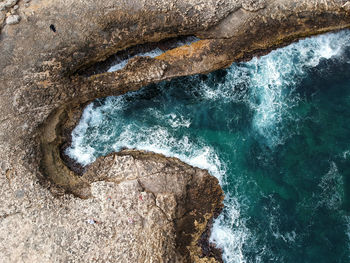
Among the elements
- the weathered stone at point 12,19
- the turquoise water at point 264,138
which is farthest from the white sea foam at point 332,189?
the weathered stone at point 12,19

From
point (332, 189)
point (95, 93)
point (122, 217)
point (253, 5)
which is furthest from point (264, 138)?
point (95, 93)

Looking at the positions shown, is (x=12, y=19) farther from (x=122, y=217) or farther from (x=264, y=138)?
(x=264, y=138)

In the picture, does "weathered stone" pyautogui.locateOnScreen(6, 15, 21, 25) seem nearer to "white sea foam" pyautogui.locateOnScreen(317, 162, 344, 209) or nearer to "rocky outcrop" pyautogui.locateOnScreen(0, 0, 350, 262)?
"rocky outcrop" pyautogui.locateOnScreen(0, 0, 350, 262)

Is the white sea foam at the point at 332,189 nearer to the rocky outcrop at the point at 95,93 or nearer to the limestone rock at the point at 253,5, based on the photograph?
the rocky outcrop at the point at 95,93

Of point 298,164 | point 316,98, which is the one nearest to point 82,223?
point 298,164

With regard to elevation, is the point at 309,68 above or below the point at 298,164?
above

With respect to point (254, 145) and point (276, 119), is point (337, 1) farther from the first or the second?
point (254, 145)
